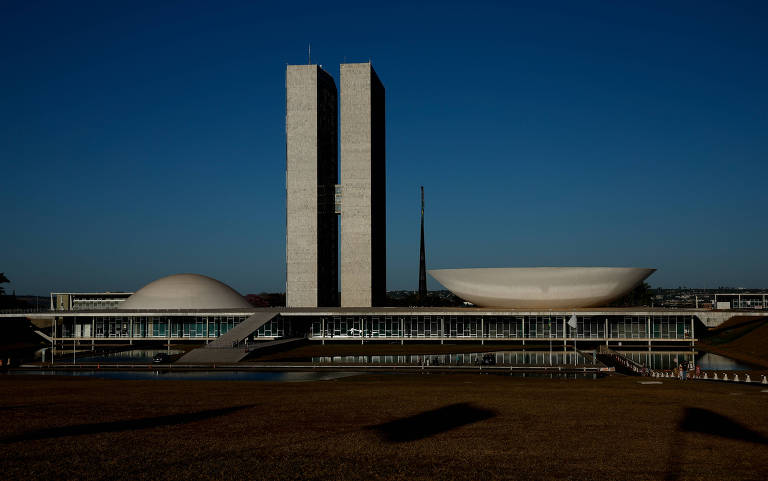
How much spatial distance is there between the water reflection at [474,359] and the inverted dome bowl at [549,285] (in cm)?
891

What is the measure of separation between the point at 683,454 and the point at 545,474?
130 inches

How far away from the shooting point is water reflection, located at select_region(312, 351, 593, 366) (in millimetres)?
40219

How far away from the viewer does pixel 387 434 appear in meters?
14.9

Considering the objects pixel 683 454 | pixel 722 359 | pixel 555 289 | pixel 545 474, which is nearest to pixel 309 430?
pixel 545 474

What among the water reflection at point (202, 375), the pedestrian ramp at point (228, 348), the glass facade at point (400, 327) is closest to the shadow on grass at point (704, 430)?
the water reflection at point (202, 375)

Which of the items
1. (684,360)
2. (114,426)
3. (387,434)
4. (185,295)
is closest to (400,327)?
(185,295)

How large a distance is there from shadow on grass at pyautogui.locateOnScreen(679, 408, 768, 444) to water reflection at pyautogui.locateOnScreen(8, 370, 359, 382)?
1810cm

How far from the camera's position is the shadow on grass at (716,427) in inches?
584

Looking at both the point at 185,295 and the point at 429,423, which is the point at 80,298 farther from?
the point at 429,423

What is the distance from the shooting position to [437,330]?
200 feet

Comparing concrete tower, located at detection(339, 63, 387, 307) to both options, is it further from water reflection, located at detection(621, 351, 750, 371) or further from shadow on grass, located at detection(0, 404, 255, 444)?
shadow on grass, located at detection(0, 404, 255, 444)

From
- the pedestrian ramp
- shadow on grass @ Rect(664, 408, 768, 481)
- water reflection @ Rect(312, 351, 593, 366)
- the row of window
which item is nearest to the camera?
shadow on grass @ Rect(664, 408, 768, 481)

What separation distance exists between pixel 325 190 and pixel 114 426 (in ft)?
199

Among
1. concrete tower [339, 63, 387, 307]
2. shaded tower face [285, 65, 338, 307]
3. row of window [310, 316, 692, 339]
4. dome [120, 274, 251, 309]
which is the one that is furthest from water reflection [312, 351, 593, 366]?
shaded tower face [285, 65, 338, 307]
